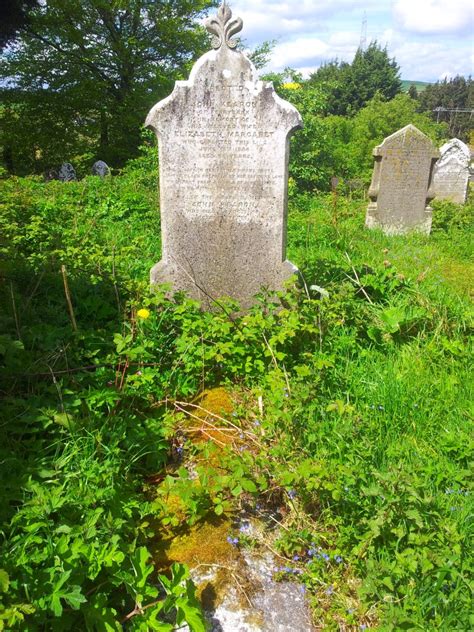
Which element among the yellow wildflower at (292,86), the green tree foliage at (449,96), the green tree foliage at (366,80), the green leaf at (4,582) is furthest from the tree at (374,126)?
the green tree foliage at (449,96)

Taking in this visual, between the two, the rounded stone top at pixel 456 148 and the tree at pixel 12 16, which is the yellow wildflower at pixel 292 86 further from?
the tree at pixel 12 16

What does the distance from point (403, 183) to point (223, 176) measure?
530 centimetres

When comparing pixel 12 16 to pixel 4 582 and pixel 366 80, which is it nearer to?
pixel 4 582

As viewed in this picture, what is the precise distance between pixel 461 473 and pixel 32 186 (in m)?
8.15

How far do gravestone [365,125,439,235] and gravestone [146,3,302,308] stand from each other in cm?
495

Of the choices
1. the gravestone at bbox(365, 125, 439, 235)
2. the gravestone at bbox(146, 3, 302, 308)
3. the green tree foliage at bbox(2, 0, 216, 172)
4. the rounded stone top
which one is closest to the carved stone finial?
the gravestone at bbox(146, 3, 302, 308)

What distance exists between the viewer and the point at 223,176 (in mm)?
3684

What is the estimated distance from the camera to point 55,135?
1792 cm

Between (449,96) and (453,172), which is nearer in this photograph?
(453,172)

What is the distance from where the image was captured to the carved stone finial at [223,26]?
3434mm

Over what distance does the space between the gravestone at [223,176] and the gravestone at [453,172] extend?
7.71 m

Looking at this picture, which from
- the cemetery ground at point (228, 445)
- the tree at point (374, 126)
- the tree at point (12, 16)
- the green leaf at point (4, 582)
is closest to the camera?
the green leaf at point (4, 582)

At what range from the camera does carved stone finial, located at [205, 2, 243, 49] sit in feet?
11.3

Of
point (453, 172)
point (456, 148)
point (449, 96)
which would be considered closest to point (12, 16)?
point (456, 148)
